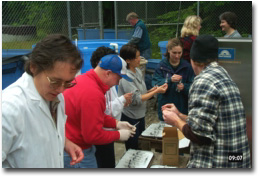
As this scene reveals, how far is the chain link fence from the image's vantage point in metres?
5.80

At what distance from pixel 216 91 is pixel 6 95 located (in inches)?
48.9

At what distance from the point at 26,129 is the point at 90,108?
2.17 feet

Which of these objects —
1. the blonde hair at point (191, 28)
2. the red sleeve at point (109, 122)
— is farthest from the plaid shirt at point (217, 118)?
the blonde hair at point (191, 28)

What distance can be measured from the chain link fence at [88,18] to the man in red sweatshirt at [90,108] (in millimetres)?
4406

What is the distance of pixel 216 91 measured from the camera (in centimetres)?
158

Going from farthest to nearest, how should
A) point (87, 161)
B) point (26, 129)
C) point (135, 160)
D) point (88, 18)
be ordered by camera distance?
point (88, 18) → point (135, 160) → point (87, 161) → point (26, 129)

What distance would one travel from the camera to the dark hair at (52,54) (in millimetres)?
1307

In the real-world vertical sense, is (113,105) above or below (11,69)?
below

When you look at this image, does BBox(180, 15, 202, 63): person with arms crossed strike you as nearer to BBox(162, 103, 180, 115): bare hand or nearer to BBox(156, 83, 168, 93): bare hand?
BBox(156, 83, 168, 93): bare hand

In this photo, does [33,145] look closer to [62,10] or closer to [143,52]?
[143,52]

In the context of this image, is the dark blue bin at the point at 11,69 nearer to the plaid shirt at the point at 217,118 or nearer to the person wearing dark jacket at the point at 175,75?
the person wearing dark jacket at the point at 175,75

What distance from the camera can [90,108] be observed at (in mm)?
1833

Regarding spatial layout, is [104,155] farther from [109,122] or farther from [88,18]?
[88,18]

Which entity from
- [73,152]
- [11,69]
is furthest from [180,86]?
[11,69]
